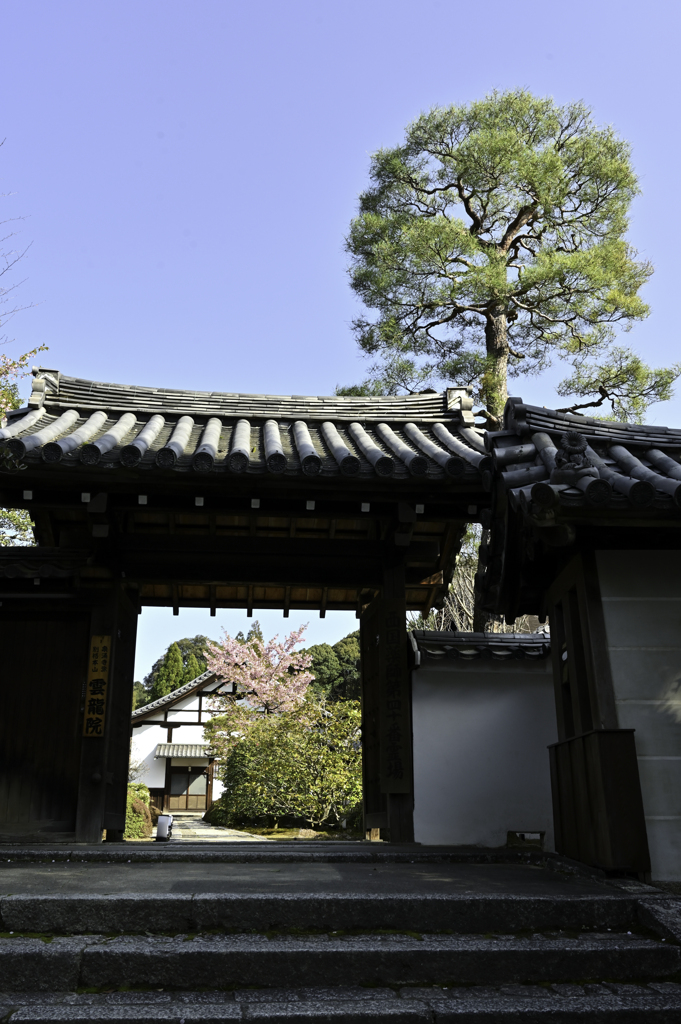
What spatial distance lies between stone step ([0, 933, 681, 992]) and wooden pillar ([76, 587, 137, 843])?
395 cm

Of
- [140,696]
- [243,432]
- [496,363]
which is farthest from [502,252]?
[140,696]

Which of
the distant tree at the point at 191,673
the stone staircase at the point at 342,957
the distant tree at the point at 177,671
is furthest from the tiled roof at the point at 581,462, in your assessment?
the distant tree at the point at 191,673

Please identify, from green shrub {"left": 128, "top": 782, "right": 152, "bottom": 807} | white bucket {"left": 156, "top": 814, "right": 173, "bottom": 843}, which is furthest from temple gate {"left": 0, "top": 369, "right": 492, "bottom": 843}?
green shrub {"left": 128, "top": 782, "right": 152, "bottom": 807}

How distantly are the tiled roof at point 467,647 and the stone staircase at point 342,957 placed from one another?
424 cm

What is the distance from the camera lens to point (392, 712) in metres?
7.98

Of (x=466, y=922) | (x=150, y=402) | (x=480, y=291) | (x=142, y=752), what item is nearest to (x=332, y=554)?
(x=150, y=402)

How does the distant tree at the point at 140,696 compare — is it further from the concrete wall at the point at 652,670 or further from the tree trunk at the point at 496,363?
the concrete wall at the point at 652,670

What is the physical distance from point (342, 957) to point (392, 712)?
449cm

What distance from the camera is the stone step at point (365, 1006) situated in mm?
3096

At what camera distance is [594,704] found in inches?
198

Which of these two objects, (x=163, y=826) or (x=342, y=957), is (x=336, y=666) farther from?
(x=342, y=957)

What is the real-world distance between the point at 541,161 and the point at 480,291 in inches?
108

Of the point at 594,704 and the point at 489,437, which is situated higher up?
the point at 489,437

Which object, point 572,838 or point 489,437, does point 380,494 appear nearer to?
point 489,437
